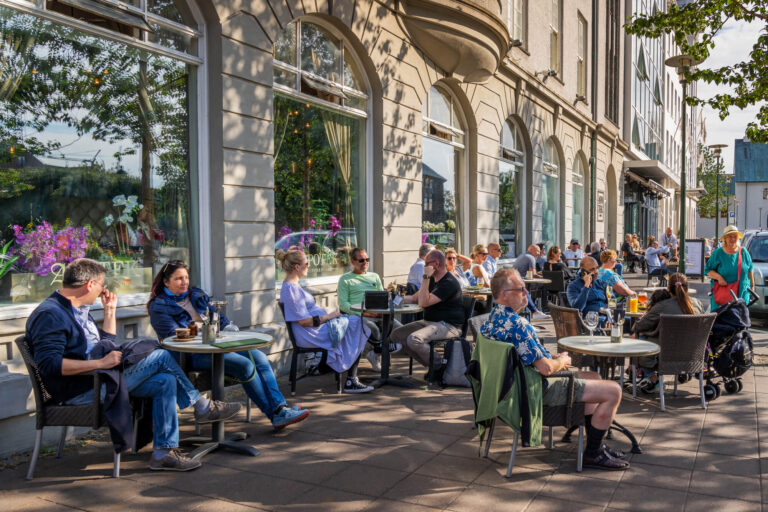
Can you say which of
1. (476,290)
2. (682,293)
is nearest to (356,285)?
(476,290)

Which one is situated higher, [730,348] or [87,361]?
[87,361]

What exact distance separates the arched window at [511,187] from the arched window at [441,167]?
7.46ft

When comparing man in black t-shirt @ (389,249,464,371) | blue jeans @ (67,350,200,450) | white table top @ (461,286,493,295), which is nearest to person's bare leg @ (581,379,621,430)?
man in black t-shirt @ (389,249,464,371)

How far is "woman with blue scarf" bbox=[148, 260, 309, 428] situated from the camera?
5.06 meters

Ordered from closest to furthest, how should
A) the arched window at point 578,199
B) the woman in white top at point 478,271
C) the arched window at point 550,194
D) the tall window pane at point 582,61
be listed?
1. the woman in white top at point 478,271
2. the arched window at point 550,194
3. the tall window pane at point 582,61
4. the arched window at point 578,199

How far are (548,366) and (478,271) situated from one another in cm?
635

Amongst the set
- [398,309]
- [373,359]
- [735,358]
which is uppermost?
[398,309]

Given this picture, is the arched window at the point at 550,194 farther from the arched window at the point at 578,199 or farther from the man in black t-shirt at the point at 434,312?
the man in black t-shirt at the point at 434,312

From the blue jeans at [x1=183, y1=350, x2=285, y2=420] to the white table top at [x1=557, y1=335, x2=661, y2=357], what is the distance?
8.05 ft

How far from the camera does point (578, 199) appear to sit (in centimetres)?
2292

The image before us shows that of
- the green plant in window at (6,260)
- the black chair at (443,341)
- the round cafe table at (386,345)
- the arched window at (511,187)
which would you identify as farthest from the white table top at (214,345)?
the arched window at (511,187)

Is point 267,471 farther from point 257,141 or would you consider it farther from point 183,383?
point 257,141

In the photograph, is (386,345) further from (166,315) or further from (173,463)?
(173,463)

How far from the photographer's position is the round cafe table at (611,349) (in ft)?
16.2
